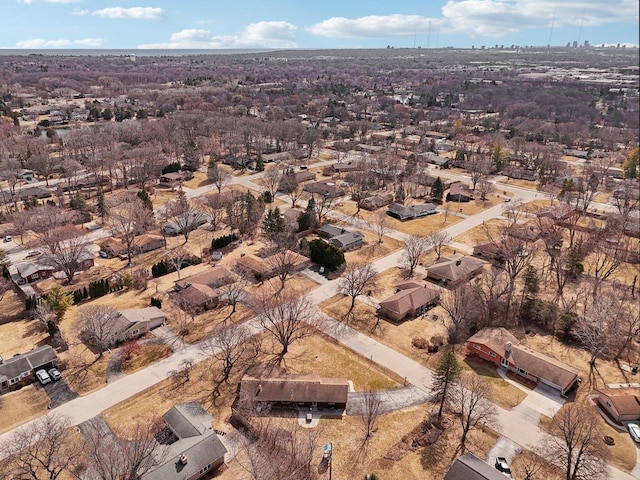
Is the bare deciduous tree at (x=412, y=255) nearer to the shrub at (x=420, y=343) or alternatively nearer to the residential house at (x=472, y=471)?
the shrub at (x=420, y=343)

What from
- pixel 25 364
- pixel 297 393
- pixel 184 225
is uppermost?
pixel 184 225

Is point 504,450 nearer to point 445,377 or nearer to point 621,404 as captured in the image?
point 445,377

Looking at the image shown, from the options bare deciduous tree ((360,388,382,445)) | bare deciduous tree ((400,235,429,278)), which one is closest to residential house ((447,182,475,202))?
bare deciduous tree ((400,235,429,278))

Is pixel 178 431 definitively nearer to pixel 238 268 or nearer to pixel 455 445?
pixel 455 445

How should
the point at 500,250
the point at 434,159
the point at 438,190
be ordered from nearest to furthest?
the point at 500,250 → the point at 438,190 → the point at 434,159

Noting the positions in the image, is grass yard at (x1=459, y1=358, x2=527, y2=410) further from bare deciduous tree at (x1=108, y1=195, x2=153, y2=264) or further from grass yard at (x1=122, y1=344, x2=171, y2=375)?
bare deciduous tree at (x1=108, y1=195, x2=153, y2=264)

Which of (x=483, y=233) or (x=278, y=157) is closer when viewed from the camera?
(x=483, y=233)

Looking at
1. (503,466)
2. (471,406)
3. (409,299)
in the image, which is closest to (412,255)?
(409,299)

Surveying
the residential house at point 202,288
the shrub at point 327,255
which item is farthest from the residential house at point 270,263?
the residential house at point 202,288
